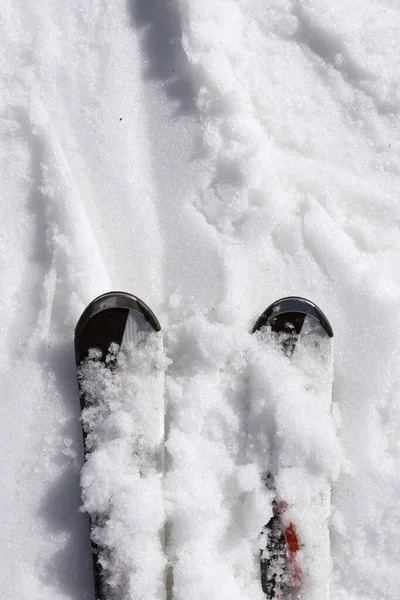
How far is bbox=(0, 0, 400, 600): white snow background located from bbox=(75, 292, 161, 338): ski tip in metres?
0.05

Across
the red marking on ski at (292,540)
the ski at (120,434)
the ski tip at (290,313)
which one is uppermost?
the ski tip at (290,313)

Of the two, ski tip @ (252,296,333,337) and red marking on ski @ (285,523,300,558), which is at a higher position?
ski tip @ (252,296,333,337)

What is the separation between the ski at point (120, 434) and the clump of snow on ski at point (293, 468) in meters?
0.26

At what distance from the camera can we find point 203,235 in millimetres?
1640

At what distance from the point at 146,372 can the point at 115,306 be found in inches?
7.3

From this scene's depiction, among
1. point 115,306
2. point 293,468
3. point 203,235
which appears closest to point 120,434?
point 115,306

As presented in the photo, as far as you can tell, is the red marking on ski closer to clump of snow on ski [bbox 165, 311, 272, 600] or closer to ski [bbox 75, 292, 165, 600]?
clump of snow on ski [bbox 165, 311, 272, 600]

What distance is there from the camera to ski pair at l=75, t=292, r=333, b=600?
1520mm

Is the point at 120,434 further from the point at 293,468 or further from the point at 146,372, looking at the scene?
the point at 293,468

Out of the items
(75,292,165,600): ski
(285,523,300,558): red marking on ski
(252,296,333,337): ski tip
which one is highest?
(252,296,333,337): ski tip

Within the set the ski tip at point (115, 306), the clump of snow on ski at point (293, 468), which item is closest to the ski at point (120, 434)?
the ski tip at point (115, 306)

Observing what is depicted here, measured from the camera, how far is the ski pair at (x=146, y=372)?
→ 4.99 feet

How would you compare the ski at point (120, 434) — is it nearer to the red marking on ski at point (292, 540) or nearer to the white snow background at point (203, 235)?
the white snow background at point (203, 235)

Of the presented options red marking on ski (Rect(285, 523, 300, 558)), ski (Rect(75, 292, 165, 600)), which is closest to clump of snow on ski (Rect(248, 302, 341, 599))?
red marking on ski (Rect(285, 523, 300, 558))
